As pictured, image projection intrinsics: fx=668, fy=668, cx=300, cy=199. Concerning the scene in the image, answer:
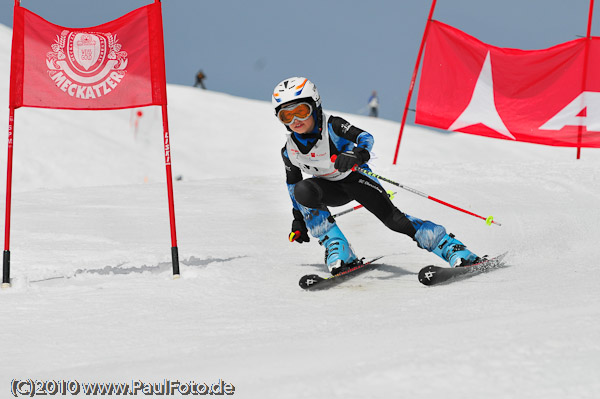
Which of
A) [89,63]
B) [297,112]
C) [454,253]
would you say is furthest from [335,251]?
[89,63]

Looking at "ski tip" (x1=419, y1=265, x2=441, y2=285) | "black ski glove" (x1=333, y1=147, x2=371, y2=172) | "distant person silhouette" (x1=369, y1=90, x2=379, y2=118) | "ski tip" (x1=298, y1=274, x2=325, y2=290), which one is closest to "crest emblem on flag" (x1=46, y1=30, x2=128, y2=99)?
"black ski glove" (x1=333, y1=147, x2=371, y2=172)

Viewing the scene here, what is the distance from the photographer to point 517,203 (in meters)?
8.12

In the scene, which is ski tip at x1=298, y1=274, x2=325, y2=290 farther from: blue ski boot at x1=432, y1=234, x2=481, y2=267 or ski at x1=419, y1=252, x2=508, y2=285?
blue ski boot at x1=432, y1=234, x2=481, y2=267

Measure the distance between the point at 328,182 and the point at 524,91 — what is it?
20.9 ft

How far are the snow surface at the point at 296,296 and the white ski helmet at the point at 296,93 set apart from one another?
0.61 meters

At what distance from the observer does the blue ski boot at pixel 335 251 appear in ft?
14.9

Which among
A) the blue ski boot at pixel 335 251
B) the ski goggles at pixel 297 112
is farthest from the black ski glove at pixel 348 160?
the blue ski boot at pixel 335 251

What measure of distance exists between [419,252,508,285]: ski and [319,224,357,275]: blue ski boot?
606 millimetres

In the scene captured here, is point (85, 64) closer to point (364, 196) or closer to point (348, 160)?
point (348, 160)

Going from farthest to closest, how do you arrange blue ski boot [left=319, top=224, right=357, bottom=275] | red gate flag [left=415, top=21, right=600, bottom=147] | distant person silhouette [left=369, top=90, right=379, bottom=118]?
distant person silhouette [left=369, top=90, right=379, bottom=118] → red gate flag [left=415, top=21, right=600, bottom=147] → blue ski boot [left=319, top=224, right=357, bottom=275]

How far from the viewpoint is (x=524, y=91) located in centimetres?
1005

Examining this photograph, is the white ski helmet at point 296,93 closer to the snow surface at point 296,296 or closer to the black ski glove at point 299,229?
the snow surface at point 296,296

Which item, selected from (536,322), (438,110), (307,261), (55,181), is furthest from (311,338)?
(55,181)

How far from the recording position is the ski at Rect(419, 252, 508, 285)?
4141 millimetres
